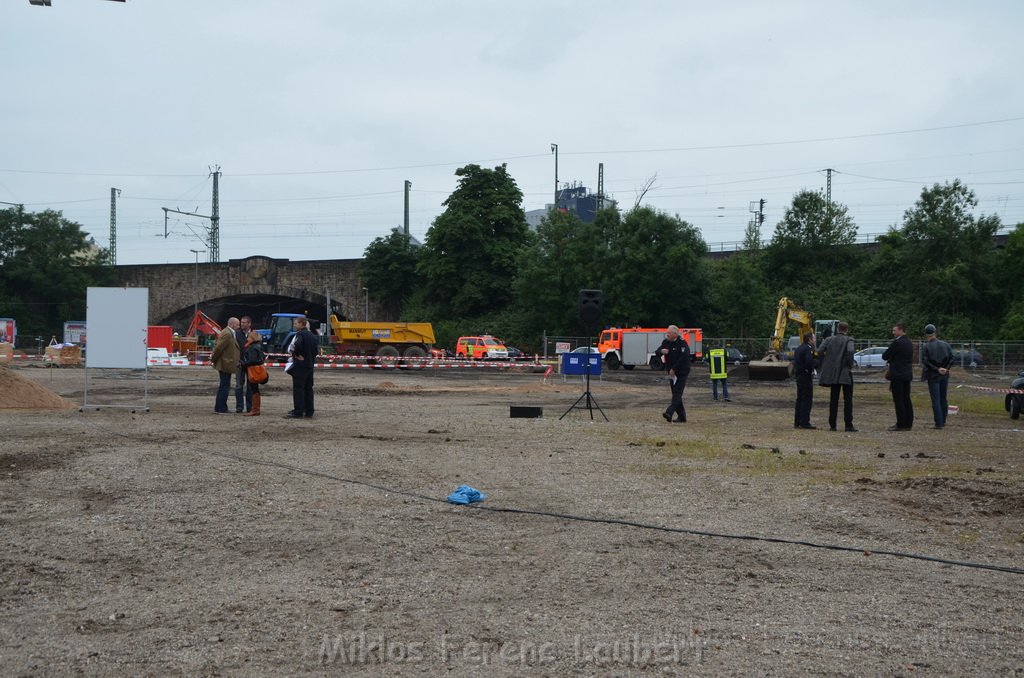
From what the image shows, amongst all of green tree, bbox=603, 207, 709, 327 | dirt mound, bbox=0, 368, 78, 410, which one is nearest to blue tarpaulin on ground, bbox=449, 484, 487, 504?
dirt mound, bbox=0, 368, 78, 410

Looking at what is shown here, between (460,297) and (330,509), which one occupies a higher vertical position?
(460,297)

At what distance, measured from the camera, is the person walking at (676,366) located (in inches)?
693

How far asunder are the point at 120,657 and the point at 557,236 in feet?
196

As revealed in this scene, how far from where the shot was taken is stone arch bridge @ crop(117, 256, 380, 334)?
76125 mm

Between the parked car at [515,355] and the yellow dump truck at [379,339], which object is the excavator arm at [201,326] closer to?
the yellow dump truck at [379,339]

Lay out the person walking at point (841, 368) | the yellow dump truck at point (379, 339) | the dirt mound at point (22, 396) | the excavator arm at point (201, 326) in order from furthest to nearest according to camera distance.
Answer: the excavator arm at point (201, 326) < the yellow dump truck at point (379, 339) < the dirt mound at point (22, 396) < the person walking at point (841, 368)

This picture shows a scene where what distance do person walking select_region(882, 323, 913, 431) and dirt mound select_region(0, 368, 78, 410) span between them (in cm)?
1539

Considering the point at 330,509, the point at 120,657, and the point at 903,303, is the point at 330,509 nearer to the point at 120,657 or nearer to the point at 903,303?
the point at 120,657

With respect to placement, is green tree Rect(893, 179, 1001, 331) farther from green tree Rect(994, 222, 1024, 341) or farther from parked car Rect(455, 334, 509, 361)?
parked car Rect(455, 334, 509, 361)

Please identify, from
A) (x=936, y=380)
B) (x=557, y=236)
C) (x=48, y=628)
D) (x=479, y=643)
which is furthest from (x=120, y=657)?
(x=557, y=236)

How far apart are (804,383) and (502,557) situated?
11.8 metres

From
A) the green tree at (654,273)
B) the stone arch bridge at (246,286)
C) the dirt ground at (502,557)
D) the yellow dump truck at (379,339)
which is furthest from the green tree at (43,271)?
the dirt ground at (502,557)

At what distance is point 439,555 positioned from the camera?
6.54m

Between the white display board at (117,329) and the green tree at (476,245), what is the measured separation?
49.5 metres
